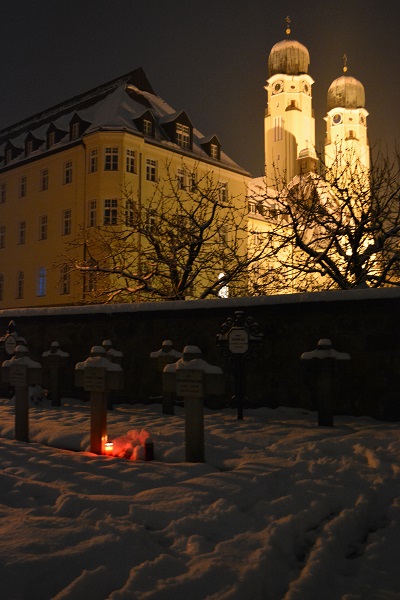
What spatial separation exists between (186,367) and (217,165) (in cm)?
3774

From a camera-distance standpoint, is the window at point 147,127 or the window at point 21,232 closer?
the window at point 147,127

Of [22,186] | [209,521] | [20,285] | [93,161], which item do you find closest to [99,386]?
[209,521]

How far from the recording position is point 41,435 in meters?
9.05

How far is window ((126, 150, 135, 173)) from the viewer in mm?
37844

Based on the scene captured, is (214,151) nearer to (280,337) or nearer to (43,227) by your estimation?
(43,227)

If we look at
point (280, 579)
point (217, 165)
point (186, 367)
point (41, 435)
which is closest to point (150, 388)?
point (41, 435)

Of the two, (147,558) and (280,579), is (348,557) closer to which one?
(280,579)

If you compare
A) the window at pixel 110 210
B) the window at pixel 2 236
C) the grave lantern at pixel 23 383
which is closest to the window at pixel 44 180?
the window at pixel 2 236

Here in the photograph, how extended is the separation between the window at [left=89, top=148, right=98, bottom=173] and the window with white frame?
5.99 ft

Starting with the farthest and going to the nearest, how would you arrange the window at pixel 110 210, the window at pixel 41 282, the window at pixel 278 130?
the window at pixel 278 130
the window at pixel 41 282
the window at pixel 110 210

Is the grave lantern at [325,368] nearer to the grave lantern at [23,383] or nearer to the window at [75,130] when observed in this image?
the grave lantern at [23,383]

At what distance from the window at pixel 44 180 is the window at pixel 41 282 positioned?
531 centimetres

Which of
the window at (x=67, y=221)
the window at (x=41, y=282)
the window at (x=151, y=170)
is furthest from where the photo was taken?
the window at (x=41, y=282)

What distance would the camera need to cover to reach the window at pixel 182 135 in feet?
137
